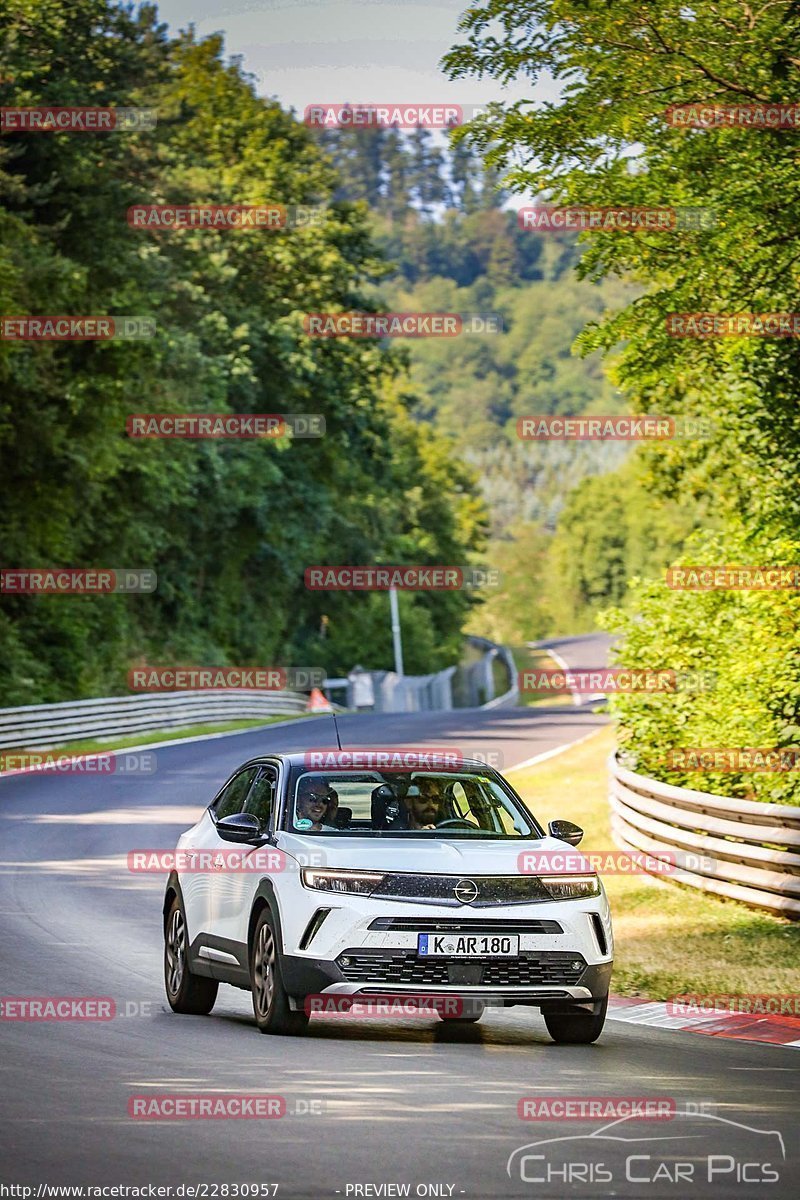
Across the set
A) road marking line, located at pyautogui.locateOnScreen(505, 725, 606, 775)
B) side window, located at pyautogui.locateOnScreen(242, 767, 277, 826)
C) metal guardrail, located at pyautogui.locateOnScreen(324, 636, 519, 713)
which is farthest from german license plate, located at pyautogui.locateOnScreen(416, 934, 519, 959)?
metal guardrail, located at pyautogui.locateOnScreen(324, 636, 519, 713)

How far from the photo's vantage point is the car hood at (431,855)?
10.0 meters

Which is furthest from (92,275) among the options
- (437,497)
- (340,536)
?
(437,497)

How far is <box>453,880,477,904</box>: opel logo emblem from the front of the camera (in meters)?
9.87

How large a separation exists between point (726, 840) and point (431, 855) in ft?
25.9

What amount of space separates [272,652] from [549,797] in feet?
141

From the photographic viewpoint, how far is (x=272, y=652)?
72438 mm

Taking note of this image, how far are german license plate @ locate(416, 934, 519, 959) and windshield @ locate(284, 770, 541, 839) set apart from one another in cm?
89

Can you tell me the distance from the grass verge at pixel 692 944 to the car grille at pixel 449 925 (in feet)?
11.5

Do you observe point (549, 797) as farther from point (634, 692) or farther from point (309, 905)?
point (309, 905)

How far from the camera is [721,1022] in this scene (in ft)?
38.8

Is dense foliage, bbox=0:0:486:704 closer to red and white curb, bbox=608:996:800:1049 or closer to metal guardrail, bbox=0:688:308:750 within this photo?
metal guardrail, bbox=0:688:308:750

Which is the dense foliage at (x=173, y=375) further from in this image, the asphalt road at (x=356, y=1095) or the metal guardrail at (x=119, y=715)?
the asphalt road at (x=356, y=1095)

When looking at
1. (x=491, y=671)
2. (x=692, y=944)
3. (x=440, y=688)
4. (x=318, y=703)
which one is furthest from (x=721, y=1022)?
(x=491, y=671)

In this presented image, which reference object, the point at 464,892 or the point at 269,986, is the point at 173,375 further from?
the point at 464,892
